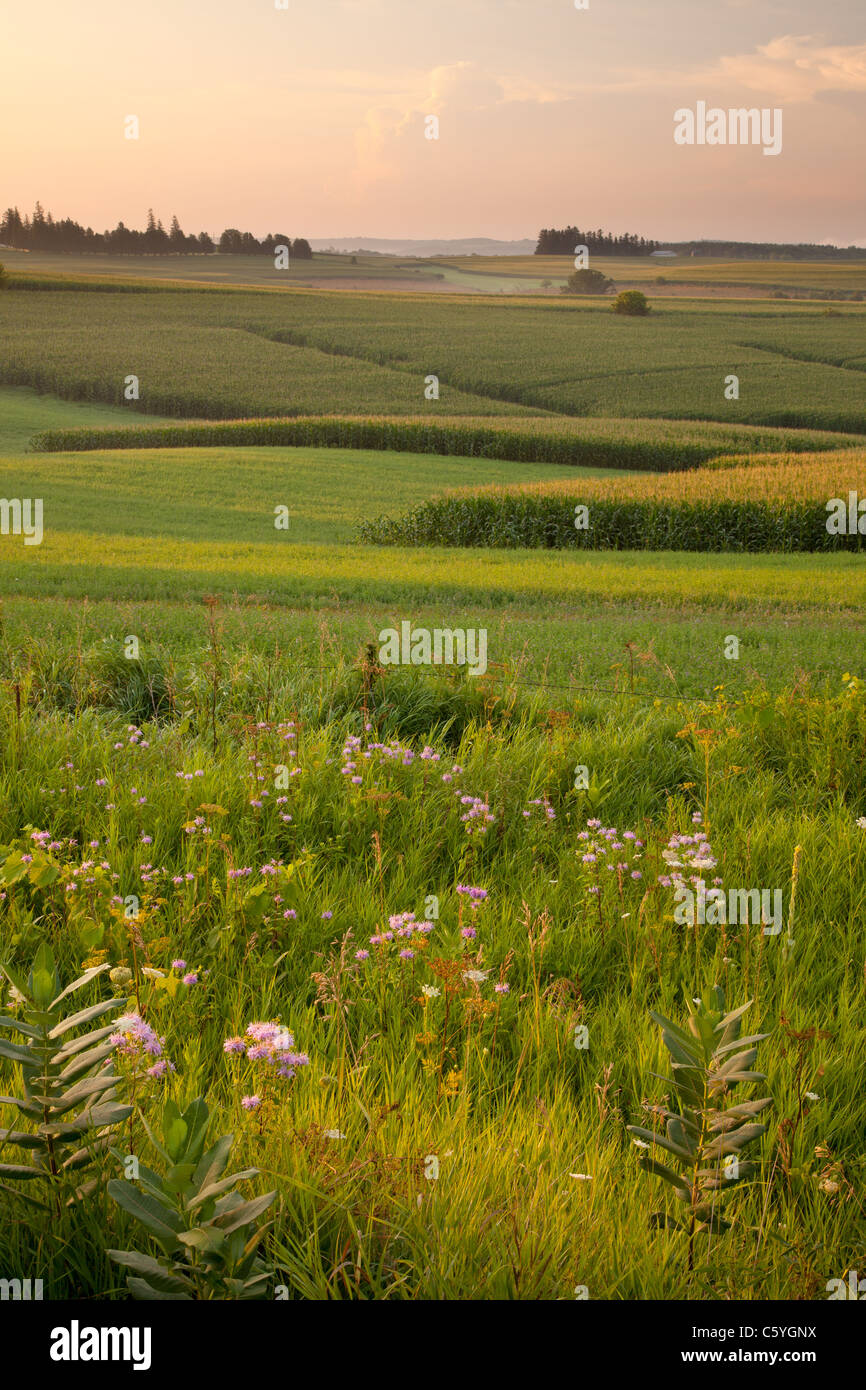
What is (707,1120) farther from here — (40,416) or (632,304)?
(632,304)

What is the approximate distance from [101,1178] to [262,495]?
2807 centimetres

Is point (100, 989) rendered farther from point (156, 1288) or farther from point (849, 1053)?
point (849, 1053)

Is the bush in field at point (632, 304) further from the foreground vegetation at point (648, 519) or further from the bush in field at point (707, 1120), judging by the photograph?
the bush in field at point (707, 1120)

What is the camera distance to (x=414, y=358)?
A: 224 ft

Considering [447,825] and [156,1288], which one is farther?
[447,825]

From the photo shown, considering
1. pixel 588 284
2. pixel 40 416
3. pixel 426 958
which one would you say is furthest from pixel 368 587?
pixel 588 284

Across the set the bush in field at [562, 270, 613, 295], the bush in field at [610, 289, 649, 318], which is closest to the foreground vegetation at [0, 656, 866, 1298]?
the bush in field at [610, 289, 649, 318]

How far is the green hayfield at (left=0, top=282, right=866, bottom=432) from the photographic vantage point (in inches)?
2140

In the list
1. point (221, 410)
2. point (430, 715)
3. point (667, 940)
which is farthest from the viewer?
point (221, 410)

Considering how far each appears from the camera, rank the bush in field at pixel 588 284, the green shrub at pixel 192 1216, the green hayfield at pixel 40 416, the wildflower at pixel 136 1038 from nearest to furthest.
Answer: the green shrub at pixel 192 1216
the wildflower at pixel 136 1038
the green hayfield at pixel 40 416
the bush in field at pixel 588 284

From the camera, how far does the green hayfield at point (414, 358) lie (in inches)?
2140

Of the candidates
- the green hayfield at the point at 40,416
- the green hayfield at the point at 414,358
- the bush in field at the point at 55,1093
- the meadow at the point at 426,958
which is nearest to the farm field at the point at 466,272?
the green hayfield at the point at 414,358

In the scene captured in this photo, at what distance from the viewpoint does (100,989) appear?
3754 millimetres
